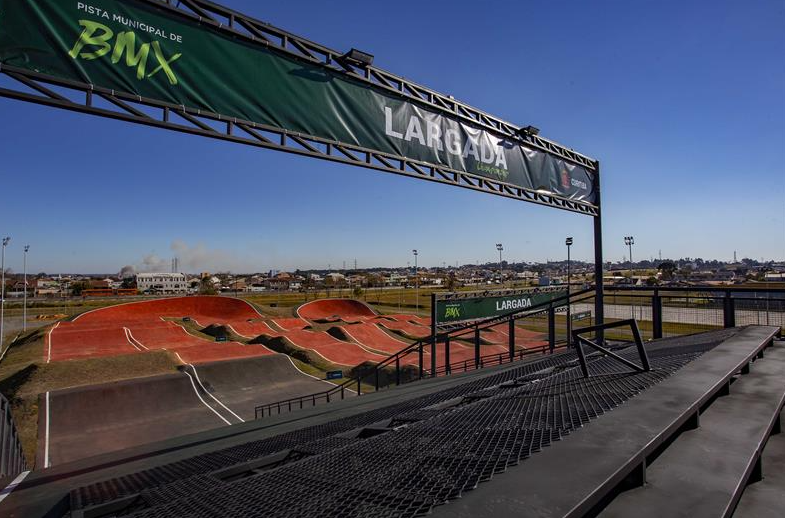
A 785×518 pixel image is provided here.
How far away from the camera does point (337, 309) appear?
57.9 m

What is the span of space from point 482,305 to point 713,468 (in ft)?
61.7

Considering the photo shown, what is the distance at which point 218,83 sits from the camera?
565cm

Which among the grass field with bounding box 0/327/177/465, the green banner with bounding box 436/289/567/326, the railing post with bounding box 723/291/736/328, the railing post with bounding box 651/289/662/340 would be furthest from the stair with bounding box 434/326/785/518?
the grass field with bounding box 0/327/177/465

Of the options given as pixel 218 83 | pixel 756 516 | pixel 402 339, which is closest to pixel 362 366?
pixel 402 339

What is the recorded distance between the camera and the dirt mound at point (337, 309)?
55250 millimetres

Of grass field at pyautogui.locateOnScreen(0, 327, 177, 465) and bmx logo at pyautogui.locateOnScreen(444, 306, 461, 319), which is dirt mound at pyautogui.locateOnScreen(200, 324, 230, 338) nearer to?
grass field at pyautogui.locateOnScreen(0, 327, 177, 465)

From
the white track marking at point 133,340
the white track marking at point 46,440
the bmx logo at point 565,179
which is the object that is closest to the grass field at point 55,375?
the white track marking at point 46,440

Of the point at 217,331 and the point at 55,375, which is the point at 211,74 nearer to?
the point at 55,375

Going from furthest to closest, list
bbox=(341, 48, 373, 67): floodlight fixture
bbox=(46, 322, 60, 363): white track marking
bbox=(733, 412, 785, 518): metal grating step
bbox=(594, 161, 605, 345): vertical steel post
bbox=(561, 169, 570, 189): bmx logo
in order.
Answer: bbox=(46, 322, 60, 363): white track marking < bbox=(594, 161, 605, 345): vertical steel post < bbox=(561, 169, 570, 189): bmx logo < bbox=(341, 48, 373, 67): floodlight fixture < bbox=(733, 412, 785, 518): metal grating step

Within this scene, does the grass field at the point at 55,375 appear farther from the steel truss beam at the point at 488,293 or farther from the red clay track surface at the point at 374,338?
the red clay track surface at the point at 374,338

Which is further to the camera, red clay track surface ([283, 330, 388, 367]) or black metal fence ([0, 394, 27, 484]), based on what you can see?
red clay track surface ([283, 330, 388, 367])

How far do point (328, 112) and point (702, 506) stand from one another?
21.3 feet

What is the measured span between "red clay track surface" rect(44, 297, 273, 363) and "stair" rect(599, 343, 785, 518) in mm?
28275

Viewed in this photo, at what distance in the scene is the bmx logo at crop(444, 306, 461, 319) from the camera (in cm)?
1856
